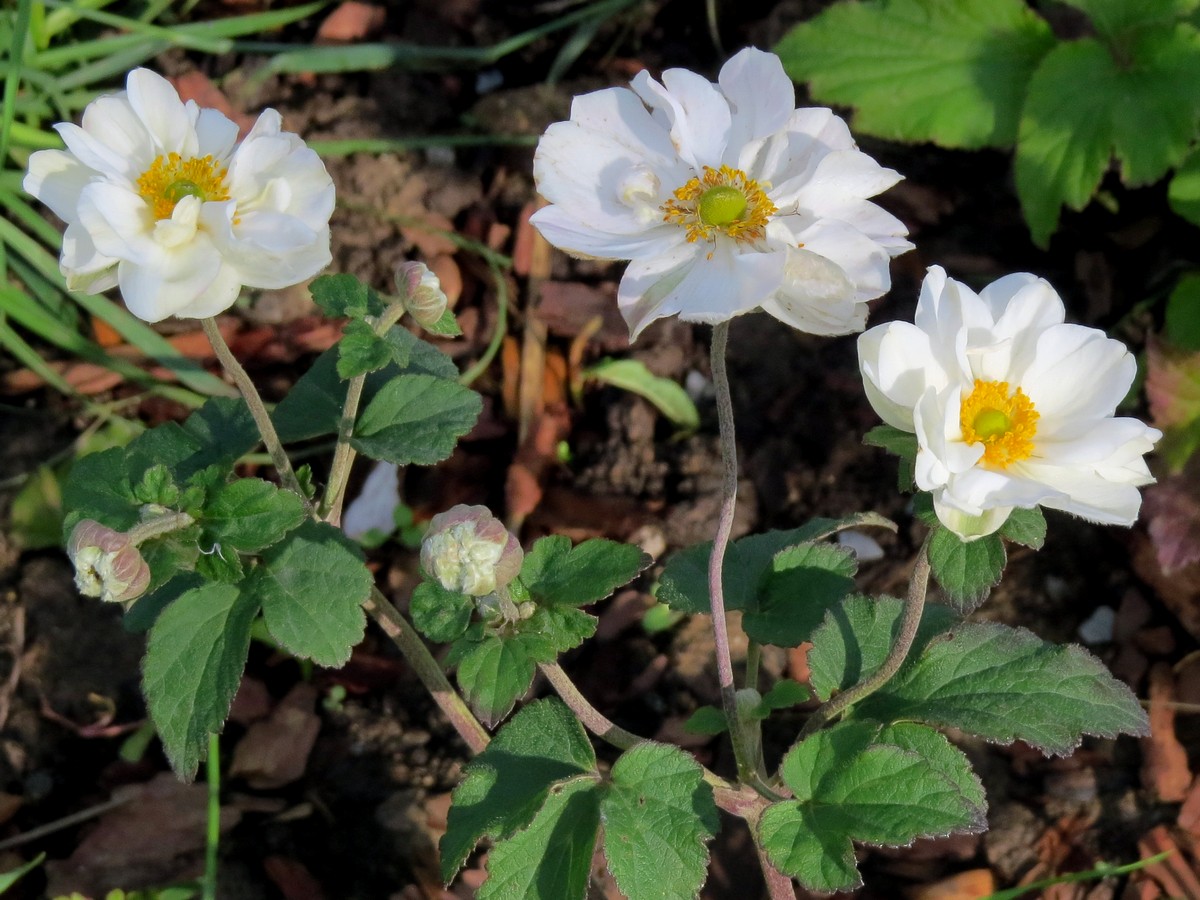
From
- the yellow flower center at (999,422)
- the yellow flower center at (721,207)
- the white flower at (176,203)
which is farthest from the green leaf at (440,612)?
the yellow flower center at (999,422)

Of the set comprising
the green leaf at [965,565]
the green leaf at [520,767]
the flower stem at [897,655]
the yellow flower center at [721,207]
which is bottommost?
the green leaf at [520,767]

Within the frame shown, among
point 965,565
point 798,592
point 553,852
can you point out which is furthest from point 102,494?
point 965,565

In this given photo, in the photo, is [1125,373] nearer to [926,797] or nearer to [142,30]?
[926,797]

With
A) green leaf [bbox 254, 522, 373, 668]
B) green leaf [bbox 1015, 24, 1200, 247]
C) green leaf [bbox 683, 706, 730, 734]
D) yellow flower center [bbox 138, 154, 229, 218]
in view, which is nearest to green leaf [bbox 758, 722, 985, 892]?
green leaf [bbox 683, 706, 730, 734]

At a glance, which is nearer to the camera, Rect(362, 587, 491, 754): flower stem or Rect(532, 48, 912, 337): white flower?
Rect(532, 48, 912, 337): white flower

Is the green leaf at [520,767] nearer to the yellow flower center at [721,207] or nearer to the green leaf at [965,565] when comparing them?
the green leaf at [965,565]

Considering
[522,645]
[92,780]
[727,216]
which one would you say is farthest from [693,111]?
[92,780]

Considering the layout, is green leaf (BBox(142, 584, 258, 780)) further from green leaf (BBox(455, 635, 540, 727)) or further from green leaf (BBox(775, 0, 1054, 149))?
green leaf (BBox(775, 0, 1054, 149))
